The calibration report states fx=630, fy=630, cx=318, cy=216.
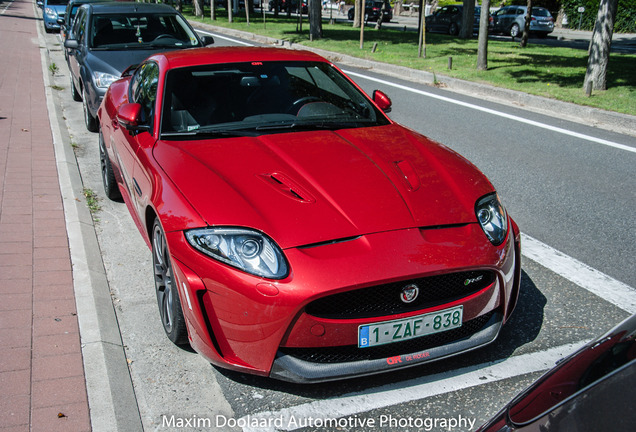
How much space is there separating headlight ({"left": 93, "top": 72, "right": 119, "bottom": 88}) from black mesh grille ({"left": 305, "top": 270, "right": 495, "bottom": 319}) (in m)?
6.33

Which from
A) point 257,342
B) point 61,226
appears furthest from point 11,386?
point 61,226

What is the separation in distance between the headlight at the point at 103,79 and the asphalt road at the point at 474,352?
126cm

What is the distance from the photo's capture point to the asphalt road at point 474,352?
3.00m

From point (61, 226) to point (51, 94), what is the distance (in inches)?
281

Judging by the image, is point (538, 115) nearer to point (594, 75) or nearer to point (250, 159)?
point (594, 75)

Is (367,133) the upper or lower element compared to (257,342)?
upper

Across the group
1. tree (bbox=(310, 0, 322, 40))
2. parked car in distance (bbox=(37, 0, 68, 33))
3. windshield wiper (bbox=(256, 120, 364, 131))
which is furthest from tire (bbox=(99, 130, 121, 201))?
parked car in distance (bbox=(37, 0, 68, 33))

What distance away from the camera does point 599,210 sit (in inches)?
229

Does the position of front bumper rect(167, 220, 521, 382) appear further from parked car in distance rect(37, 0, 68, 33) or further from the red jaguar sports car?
parked car in distance rect(37, 0, 68, 33)

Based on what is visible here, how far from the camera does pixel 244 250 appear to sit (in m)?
2.93

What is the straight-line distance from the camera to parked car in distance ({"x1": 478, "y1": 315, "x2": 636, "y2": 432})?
137 cm

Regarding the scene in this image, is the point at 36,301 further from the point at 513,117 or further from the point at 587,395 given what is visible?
the point at 513,117

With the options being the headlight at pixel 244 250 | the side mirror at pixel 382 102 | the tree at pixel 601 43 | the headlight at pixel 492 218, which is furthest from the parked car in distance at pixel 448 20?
the headlight at pixel 244 250

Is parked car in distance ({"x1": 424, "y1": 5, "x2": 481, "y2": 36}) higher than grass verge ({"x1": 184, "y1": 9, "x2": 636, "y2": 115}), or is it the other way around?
parked car in distance ({"x1": 424, "y1": 5, "x2": 481, "y2": 36})
